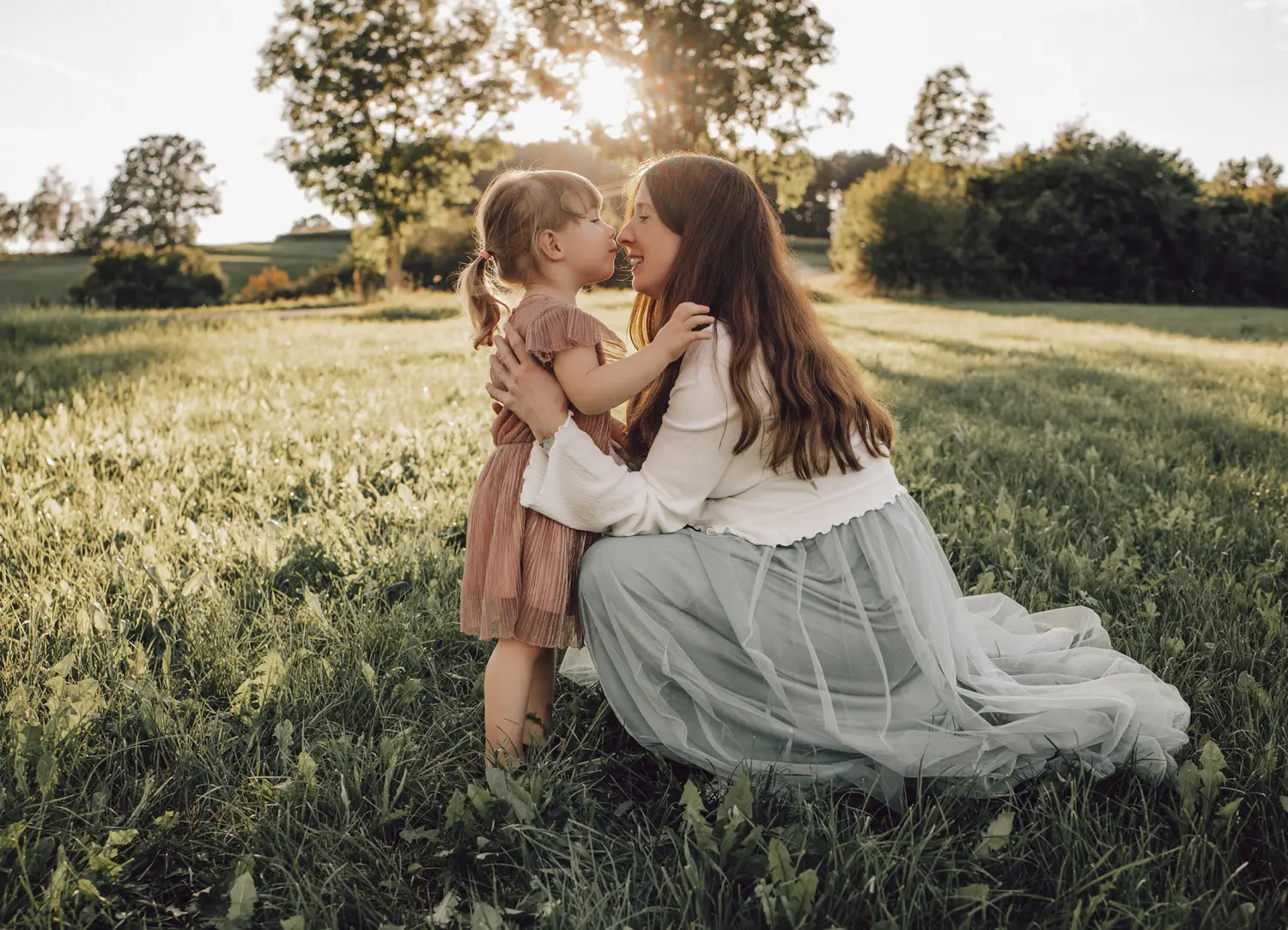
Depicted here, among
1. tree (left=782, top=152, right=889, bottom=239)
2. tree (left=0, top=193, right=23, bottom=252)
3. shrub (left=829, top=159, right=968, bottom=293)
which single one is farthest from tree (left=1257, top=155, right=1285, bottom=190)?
tree (left=0, top=193, right=23, bottom=252)

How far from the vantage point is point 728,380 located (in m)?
2.12

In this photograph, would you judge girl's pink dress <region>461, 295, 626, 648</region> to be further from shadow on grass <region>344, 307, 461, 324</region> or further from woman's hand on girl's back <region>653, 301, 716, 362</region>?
shadow on grass <region>344, 307, 461, 324</region>

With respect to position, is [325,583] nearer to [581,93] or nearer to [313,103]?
[581,93]

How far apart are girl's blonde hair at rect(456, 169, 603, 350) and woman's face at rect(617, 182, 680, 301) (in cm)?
12

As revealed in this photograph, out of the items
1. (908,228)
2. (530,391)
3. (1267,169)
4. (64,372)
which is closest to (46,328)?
(64,372)

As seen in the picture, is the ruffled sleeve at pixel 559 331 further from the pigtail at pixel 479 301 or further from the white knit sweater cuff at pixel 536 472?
the pigtail at pixel 479 301

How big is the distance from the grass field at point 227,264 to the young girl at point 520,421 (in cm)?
3537

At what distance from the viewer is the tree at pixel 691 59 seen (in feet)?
79.1

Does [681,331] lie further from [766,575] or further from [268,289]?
[268,289]

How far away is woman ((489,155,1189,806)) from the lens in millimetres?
2092

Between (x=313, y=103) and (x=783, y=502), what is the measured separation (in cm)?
3011

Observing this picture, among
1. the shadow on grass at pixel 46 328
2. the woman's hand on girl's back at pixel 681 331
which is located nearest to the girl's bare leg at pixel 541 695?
the woman's hand on girl's back at pixel 681 331

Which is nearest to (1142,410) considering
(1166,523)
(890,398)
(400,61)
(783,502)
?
(890,398)

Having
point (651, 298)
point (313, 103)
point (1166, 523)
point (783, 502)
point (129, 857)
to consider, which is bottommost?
point (129, 857)
